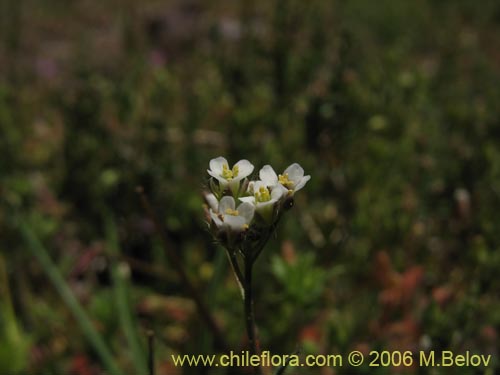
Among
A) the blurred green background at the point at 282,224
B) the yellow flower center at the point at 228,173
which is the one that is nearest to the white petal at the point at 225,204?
the yellow flower center at the point at 228,173

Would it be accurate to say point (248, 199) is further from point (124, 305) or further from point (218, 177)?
point (124, 305)

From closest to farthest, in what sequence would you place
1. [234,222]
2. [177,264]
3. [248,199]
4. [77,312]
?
1. [234,222]
2. [248,199]
3. [177,264]
4. [77,312]

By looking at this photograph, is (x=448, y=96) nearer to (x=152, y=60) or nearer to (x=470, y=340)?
(x=470, y=340)

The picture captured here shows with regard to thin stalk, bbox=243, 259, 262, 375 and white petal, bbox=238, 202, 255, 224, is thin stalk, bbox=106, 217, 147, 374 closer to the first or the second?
Answer: thin stalk, bbox=243, 259, 262, 375

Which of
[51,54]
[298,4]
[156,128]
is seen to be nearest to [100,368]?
[156,128]

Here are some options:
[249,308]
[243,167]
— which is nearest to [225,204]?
[243,167]

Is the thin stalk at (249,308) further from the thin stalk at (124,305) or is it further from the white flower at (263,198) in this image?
the thin stalk at (124,305)
